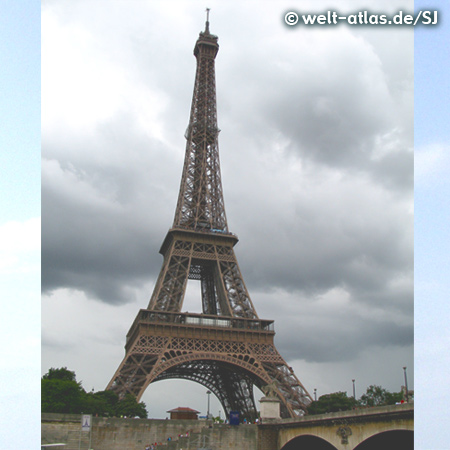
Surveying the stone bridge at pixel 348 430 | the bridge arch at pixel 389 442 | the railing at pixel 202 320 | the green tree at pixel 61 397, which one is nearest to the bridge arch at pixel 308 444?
the stone bridge at pixel 348 430

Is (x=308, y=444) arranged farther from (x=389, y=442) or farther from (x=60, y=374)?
(x=60, y=374)

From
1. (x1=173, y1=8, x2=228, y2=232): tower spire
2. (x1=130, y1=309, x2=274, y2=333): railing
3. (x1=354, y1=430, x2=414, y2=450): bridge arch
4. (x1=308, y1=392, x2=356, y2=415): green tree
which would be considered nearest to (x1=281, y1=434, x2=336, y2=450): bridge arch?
(x1=354, y1=430, x2=414, y2=450): bridge arch

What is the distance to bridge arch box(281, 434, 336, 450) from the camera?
3838 centimetres

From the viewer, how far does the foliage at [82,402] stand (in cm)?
4509

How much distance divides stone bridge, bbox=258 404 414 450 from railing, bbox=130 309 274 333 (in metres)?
17.9

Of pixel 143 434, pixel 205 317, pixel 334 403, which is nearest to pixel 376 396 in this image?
pixel 334 403

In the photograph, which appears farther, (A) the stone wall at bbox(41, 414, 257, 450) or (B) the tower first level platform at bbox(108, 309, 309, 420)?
(B) the tower first level platform at bbox(108, 309, 309, 420)

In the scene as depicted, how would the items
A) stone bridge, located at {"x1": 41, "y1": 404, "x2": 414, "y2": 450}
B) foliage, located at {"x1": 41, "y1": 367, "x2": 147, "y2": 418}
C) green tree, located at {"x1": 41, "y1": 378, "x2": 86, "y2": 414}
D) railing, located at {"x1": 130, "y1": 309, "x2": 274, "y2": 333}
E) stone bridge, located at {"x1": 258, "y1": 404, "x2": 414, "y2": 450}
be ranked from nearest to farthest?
stone bridge, located at {"x1": 258, "y1": 404, "x2": 414, "y2": 450} < stone bridge, located at {"x1": 41, "y1": 404, "x2": 414, "y2": 450} < foliage, located at {"x1": 41, "y1": 367, "x2": 147, "y2": 418} < green tree, located at {"x1": 41, "y1": 378, "x2": 86, "y2": 414} < railing, located at {"x1": 130, "y1": 309, "x2": 274, "y2": 333}

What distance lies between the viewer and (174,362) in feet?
168

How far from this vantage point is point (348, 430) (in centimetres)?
2894

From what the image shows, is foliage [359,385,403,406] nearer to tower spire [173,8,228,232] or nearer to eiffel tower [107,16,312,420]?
eiffel tower [107,16,312,420]

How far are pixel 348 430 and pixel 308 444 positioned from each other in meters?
12.7

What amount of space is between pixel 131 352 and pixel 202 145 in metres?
34.8

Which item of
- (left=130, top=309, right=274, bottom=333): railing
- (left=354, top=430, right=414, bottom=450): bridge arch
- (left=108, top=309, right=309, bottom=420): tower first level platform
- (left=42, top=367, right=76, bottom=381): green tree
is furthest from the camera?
(left=42, top=367, right=76, bottom=381): green tree
